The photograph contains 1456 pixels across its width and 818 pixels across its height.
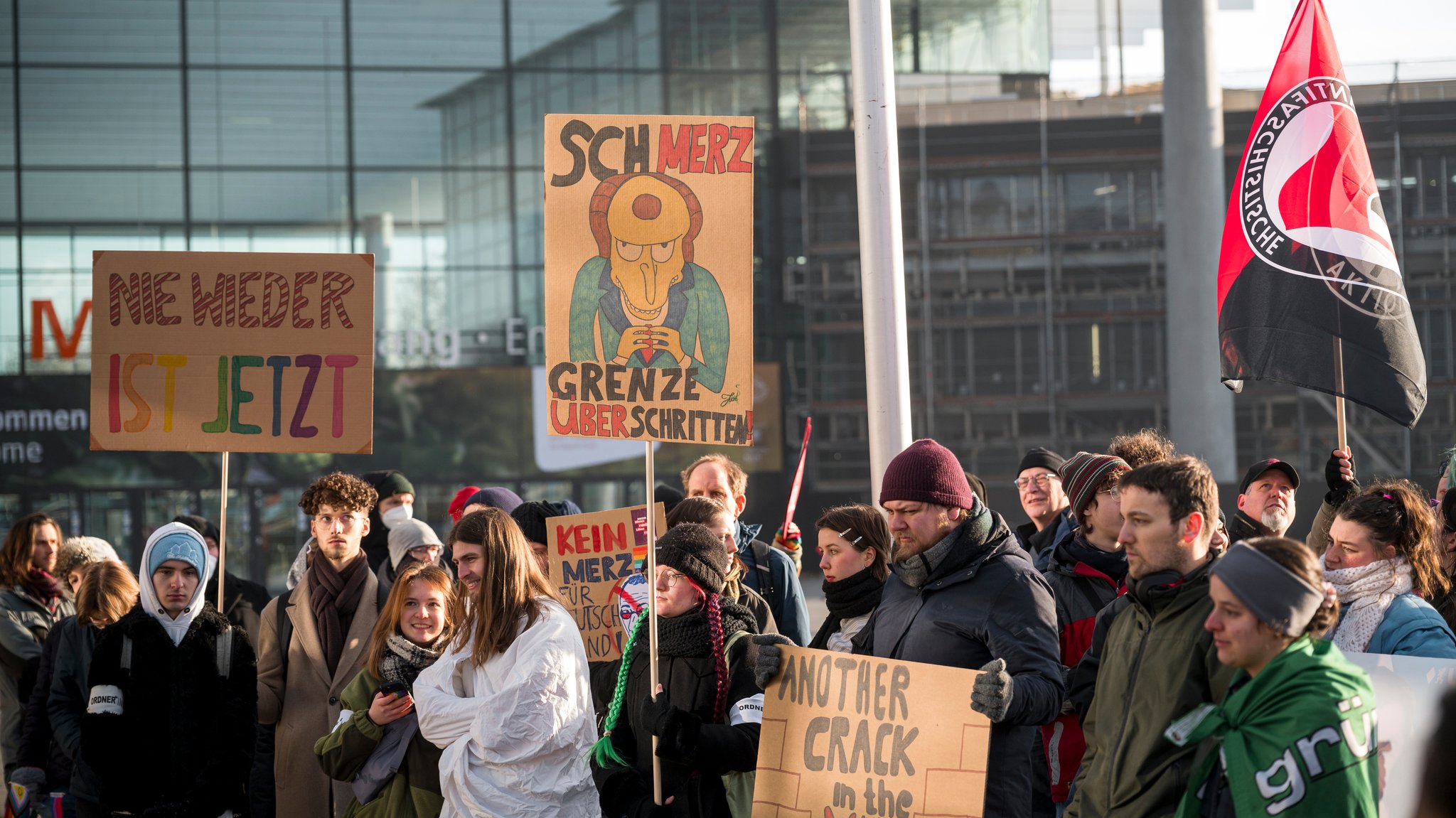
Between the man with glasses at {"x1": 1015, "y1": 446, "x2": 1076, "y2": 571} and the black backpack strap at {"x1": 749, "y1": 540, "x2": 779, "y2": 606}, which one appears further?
the man with glasses at {"x1": 1015, "y1": 446, "x2": 1076, "y2": 571}

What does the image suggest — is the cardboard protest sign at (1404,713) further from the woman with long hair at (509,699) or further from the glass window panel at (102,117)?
the glass window panel at (102,117)

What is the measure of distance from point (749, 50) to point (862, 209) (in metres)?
17.7

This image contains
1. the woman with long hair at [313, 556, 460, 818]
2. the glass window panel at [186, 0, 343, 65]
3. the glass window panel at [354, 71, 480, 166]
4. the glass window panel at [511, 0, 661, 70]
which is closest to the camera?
the woman with long hair at [313, 556, 460, 818]

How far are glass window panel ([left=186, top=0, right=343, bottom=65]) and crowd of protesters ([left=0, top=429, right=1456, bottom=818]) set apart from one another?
58.9 feet

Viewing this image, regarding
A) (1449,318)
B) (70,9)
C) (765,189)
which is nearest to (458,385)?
(765,189)

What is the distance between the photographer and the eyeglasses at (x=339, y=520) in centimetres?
578

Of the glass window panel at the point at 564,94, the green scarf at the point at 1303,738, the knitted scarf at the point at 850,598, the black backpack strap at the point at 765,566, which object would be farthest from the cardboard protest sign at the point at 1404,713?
the glass window panel at the point at 564,94

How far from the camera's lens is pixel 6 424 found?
70.8 feet

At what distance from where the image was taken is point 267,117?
22641 mm

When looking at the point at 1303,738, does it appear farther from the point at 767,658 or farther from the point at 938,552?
the point at 767,658

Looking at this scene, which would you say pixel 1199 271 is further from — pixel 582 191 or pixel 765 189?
pixel 582 191

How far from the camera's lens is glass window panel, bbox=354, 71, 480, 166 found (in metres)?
22.8

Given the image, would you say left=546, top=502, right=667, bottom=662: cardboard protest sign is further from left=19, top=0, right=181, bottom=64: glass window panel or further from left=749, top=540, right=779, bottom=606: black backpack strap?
left=19, top=0, right=181, bottom=64: glass window panel

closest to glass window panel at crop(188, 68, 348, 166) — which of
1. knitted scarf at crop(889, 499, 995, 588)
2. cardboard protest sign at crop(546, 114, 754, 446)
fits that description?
cardboard protest sign at crop(546, 114, 754, 446)
